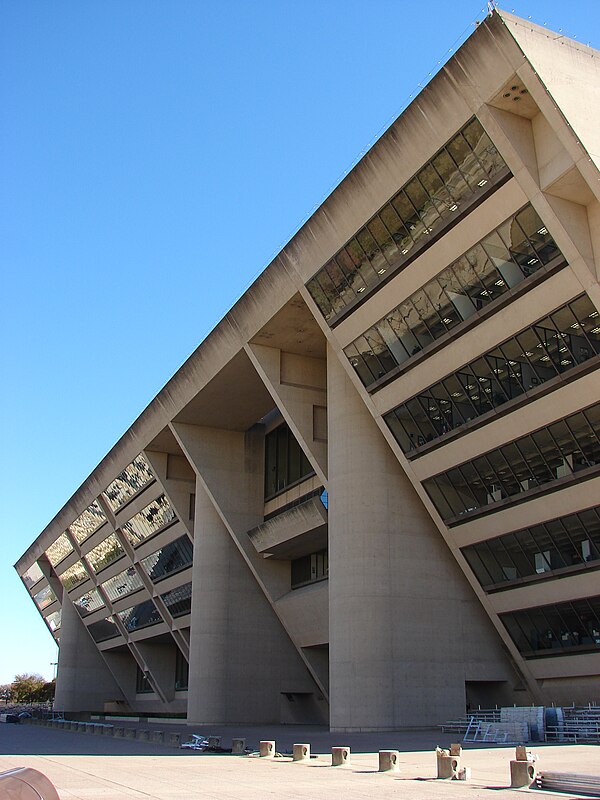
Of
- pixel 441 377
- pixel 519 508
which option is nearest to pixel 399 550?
pixel 519 508

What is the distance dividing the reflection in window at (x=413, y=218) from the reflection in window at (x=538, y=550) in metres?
10.6

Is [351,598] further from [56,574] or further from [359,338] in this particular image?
[56,574]

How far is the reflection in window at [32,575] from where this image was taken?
289 feet

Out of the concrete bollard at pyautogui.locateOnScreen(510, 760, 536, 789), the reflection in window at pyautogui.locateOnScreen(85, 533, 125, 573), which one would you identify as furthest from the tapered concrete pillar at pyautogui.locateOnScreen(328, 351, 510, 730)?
the reflection in window at pyautogui.locateOnScreen(85, 533, 125, 573)

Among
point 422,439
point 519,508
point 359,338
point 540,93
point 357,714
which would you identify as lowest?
point 357,714

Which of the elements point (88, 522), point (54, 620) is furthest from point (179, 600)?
point (54, 620)

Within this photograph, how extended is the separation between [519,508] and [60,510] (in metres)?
52.6

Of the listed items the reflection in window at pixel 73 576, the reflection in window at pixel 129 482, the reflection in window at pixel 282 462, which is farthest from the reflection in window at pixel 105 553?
the reflection in window at pixel 282 462

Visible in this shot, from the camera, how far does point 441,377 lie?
30797 millimetres

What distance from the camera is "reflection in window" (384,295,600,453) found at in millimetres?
26375

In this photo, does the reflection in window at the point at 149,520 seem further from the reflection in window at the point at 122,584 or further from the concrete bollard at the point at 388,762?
the concrete bollard at the point at 388,762

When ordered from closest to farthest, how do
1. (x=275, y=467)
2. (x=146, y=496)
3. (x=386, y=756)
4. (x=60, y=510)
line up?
(x=386, y=756), (x=275, y=467), (x=146, y=496), (x=60, y=510)

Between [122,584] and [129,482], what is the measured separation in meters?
12.8

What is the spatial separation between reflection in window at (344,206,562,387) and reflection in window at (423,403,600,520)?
4633 mm
